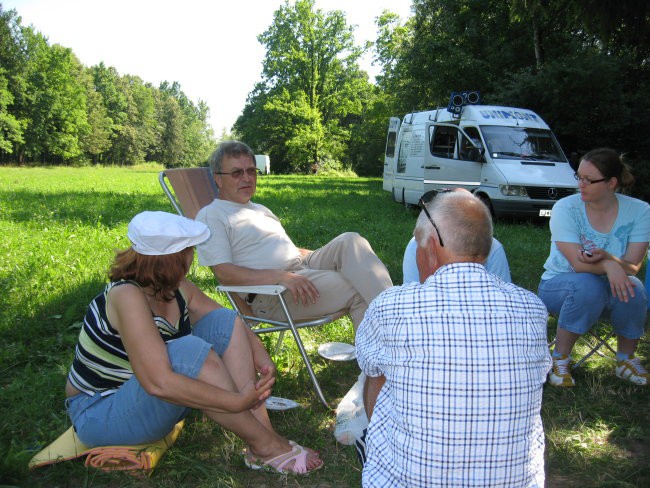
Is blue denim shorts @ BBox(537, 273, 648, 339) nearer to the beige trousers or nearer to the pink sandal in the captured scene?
the beige trousers

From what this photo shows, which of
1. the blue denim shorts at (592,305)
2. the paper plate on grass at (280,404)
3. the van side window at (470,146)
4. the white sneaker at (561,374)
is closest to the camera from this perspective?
the paper plate on grass at (280,404)

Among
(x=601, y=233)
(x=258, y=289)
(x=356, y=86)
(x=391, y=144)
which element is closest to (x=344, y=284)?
(x=258, y=289)

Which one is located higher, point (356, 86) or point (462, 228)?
point (356, 86)

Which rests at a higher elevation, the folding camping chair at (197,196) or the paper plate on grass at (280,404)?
the folding camping chair at (197,196)

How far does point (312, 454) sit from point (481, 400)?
1.39 meters

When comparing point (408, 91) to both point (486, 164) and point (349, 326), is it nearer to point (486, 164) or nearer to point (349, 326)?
point (486, 164)

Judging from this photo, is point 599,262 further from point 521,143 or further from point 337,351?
point 521,143

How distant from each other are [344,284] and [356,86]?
43.4m

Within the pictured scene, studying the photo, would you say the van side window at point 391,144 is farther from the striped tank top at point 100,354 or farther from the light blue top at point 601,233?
the striped tank top at point 100,354

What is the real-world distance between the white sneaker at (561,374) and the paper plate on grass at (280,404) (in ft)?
5.10

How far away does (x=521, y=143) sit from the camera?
1002 cm

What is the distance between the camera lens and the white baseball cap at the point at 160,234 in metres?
2.01

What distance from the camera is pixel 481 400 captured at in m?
1.24

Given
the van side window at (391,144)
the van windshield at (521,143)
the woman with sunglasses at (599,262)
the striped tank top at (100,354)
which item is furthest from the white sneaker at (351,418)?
the van side window at (391,144)
